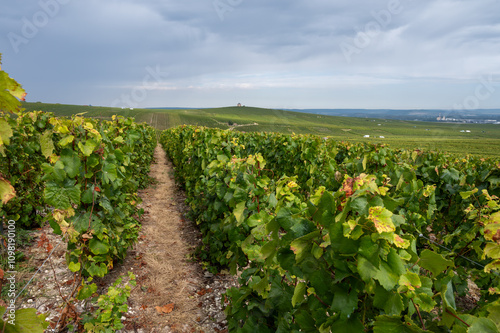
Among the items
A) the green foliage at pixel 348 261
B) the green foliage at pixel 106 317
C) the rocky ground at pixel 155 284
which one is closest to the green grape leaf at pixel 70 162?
the rocky ground at pixel 155 284

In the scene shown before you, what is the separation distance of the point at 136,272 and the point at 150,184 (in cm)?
707

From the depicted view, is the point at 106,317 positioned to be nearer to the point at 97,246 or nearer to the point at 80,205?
the point at 97,246

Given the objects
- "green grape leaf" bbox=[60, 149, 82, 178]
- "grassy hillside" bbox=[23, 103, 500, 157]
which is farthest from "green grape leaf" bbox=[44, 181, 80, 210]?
"grassy hillside" bbox=[23, 103, 500, 157]

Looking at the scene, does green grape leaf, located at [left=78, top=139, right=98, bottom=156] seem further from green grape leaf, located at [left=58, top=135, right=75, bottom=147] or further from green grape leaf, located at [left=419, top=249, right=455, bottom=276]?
green grape leaf, located at [left=419, top=249, right=455, bottom=276]

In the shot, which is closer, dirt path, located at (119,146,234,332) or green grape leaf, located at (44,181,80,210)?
green grape leaf, located at (44,181,80,210)

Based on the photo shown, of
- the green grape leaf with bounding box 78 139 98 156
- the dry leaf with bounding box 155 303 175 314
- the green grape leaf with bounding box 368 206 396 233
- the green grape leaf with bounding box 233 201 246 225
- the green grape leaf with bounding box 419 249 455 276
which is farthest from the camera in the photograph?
the dry leaf with bounding box 155 303 175 314

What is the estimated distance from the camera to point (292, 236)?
151cm

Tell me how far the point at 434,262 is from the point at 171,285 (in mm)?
3794

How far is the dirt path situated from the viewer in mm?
3316

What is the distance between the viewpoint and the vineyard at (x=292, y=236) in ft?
3.73

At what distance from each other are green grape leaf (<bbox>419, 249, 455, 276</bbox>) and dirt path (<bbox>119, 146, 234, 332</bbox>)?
2.82 m

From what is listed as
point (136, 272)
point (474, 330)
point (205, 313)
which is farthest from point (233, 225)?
point (474, 330)

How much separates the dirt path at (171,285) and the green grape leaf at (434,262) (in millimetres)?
2816

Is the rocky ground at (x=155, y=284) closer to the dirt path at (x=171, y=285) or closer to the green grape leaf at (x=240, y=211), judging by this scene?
the dirt path at (x=171, y=285)
